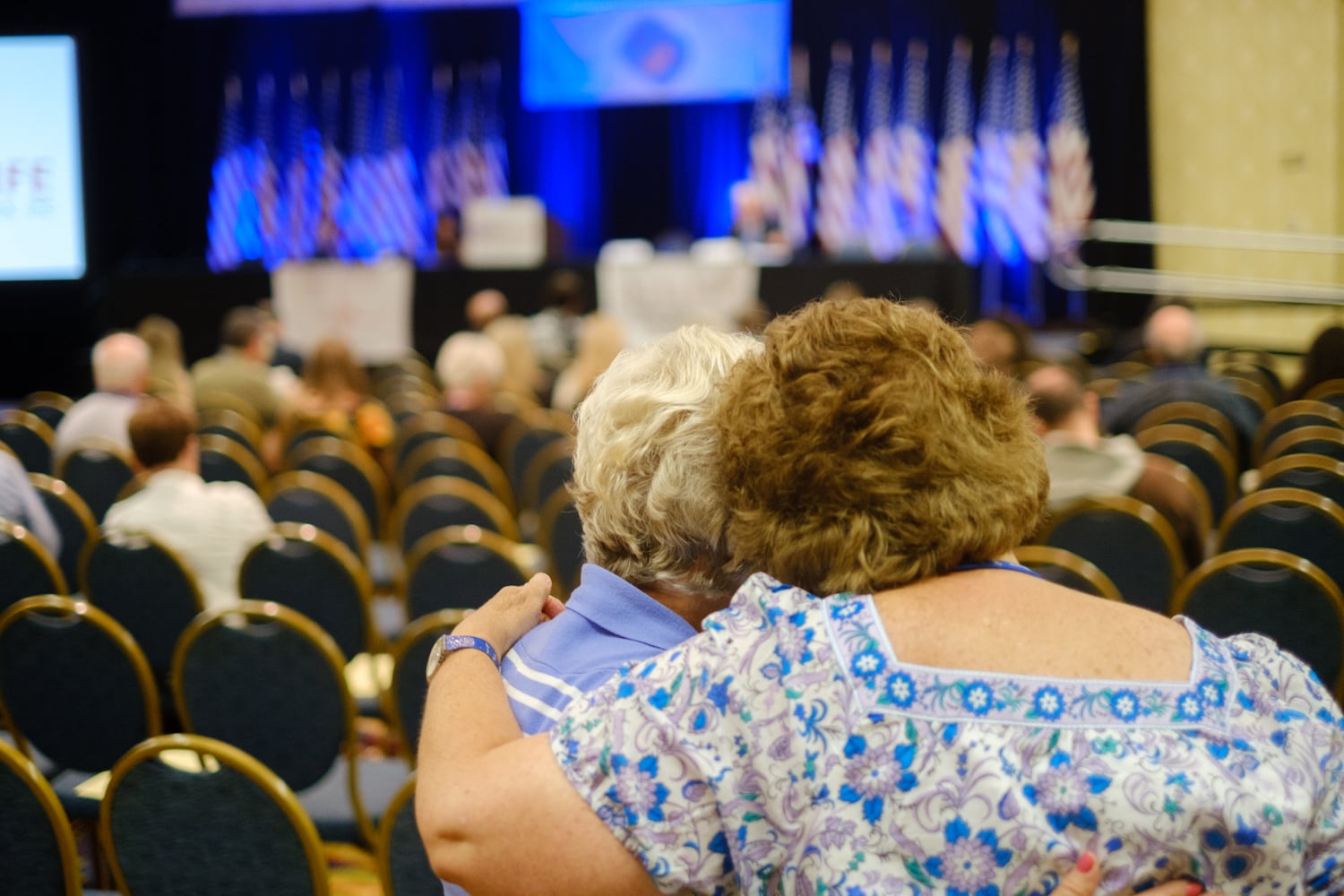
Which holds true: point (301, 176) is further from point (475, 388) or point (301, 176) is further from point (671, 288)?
point (475, 388)

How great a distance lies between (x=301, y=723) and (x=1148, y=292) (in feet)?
38.6

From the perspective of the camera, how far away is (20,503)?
4004mm

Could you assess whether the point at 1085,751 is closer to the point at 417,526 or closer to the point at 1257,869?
the point at 1257,869

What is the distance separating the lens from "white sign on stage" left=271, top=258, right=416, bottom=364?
37.4ft

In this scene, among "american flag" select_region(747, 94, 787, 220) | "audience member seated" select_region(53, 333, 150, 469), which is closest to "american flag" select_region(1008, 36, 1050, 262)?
"american flag" select_region(747, 94, 787, 220)

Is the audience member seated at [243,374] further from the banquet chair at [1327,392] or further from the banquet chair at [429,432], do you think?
the banquet chair at [1327,392]

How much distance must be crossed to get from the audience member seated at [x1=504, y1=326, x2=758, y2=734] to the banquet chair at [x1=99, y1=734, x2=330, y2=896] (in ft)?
2.18

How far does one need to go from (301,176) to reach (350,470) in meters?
10.7

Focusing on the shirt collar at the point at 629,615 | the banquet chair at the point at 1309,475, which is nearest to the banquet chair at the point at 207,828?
the shirt collar at the point at 629,615

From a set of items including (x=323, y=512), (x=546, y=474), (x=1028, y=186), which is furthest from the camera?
(x=1028, y=186)

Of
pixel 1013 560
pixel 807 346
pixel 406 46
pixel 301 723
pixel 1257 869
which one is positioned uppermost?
pixel 406 46

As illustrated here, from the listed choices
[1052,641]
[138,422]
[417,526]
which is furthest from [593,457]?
[417,526]

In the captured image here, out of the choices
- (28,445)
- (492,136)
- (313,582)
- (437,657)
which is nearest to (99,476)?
(28,445)

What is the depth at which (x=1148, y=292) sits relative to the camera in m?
12.9
